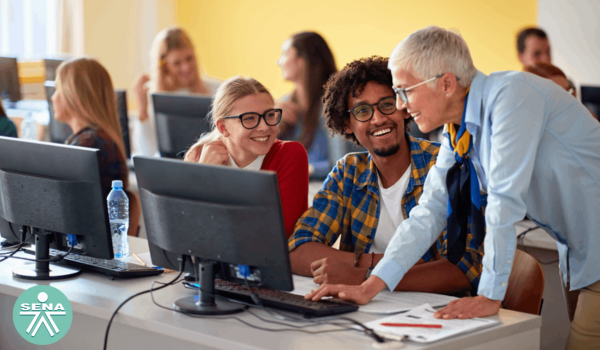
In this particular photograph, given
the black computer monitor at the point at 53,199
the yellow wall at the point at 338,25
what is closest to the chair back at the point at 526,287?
the black computer monitor at the point at 53,199

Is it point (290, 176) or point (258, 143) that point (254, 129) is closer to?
point (258, 143)

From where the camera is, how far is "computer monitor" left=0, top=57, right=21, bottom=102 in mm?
3709

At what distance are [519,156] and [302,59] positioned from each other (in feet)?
7.86

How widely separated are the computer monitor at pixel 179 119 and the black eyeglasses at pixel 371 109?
1134mm

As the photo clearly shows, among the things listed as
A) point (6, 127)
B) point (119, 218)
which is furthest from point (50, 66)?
point (119, 218)

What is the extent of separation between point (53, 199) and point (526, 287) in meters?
1.33

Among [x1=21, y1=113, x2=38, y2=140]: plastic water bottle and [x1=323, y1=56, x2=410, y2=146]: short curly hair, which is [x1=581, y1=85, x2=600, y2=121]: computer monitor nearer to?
[x1=323, y1=56, x2=410, y2=146]: short curly hair

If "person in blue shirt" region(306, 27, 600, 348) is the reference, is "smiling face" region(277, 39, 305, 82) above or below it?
above

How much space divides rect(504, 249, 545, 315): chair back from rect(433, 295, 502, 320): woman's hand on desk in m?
0.31

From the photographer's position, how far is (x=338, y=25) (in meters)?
5.82

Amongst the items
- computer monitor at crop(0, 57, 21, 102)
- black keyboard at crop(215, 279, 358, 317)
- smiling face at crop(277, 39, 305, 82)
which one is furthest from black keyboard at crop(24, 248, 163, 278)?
computer monitor at crop(0, 57, 21, 102)

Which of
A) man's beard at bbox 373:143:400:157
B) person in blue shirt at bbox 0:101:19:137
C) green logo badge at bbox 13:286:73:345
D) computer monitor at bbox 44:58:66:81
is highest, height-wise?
computer monitor at bbox 44:58:66:81

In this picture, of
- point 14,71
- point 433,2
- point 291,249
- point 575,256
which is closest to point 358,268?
point 291,249

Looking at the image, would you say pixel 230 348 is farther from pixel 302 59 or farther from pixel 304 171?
pixel 302 59
